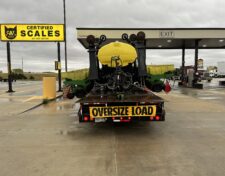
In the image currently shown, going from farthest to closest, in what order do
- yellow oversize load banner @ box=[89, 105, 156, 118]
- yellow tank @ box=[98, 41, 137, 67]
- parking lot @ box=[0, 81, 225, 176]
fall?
1. yellow tank @ box=[98, 41, 137, 67]
2. yellow oversize load banner @ box=[89, 105, 156, 118]
3. parking lot @ box=[0, 81, 225, 176]

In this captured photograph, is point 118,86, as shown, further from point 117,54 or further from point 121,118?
point 121,118

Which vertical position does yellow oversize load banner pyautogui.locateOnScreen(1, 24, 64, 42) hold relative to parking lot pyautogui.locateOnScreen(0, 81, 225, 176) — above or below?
above

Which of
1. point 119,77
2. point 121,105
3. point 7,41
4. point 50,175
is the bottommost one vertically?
point 50,175

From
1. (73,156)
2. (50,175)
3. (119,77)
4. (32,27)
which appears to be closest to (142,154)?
(73,156)

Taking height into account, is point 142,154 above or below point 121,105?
below

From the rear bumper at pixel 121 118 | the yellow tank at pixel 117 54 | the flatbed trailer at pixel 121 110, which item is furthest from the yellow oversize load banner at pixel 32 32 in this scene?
the flatbed trailer at pixel 121 110

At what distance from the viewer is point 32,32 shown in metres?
18.6

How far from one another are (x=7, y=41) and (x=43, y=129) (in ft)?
46.5

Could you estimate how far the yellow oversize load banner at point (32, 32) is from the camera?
60.6 ft

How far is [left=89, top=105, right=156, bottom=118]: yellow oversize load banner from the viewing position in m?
5.66

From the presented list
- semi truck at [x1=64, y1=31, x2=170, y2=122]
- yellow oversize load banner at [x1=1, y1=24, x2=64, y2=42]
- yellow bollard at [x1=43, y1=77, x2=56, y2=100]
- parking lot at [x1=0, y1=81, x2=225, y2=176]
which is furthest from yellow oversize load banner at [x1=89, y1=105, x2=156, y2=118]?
yellow oversize load banner at [x1=1, y1=24, x2=64, y2=42]

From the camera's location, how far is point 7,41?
18594 mm

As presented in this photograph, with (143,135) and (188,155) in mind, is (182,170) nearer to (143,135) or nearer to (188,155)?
(188,155)

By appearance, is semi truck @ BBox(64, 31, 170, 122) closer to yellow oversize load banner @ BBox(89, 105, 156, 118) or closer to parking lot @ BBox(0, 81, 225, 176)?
yellow oversize load banner @ BBox(89, 105, 156, 118)
